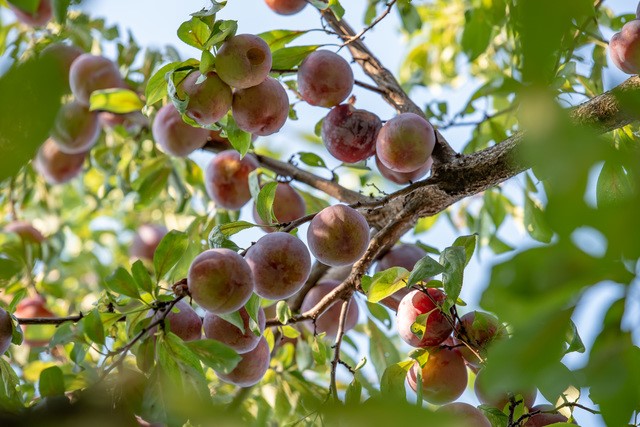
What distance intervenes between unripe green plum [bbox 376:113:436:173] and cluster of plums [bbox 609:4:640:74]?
38cm

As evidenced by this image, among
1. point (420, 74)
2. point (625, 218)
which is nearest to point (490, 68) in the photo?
point (420, 74)

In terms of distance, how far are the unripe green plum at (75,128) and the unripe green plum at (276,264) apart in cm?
106

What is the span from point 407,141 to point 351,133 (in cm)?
15

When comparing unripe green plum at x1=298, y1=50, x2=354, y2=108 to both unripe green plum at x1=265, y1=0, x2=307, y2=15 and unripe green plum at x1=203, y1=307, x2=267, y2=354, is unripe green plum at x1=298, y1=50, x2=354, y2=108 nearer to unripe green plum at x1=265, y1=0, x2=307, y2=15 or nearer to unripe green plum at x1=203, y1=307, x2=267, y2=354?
unripe green plum at x1=265, y1=0, x2=307, y2=15

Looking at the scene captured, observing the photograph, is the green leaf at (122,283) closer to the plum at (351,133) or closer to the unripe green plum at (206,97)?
the unripe green plum at (206,97)

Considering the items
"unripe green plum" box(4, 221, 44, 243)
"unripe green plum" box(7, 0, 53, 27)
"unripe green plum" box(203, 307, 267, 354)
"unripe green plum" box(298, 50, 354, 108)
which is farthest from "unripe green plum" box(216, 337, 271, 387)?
"unripe green plum" box(7, 0, 53, 27)

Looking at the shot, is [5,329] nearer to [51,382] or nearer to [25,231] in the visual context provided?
[51,382]

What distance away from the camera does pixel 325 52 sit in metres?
1.35

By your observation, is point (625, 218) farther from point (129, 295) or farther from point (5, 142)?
point (129, 295)

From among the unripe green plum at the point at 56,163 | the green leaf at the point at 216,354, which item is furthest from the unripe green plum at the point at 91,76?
the green leaf at the point at 216,354

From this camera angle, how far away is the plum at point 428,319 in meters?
1.19

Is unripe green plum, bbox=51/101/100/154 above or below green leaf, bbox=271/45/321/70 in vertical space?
below

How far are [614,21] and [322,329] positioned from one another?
3.52 feet

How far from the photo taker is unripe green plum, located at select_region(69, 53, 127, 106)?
1907 millimetres
